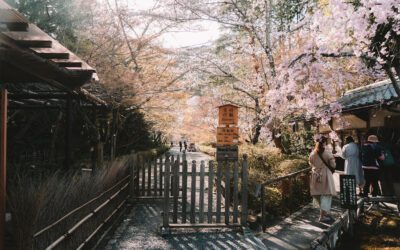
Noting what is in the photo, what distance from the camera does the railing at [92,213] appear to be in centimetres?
434

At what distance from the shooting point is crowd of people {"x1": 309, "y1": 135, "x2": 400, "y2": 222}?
7793 mm

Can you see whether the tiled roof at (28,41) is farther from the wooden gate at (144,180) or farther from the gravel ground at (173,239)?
the wooden gate at (144,180)

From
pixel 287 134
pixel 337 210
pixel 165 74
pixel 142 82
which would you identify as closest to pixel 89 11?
pixel 142 82

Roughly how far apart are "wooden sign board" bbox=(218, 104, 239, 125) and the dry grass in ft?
14.9

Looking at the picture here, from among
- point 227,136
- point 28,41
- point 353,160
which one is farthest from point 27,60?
point 353,160

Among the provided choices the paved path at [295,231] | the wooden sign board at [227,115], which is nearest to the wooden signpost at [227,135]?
the wooden sign board at [227,115]

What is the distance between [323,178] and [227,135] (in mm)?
3125

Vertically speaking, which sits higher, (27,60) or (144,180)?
(27,60)

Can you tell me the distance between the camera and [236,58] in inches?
647

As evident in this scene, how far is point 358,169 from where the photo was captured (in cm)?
1007

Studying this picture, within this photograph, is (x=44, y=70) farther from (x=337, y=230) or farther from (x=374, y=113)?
(x=374, y=113)

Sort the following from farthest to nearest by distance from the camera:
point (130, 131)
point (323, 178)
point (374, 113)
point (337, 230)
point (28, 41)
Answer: point (130, 131) < point (374, 113) < point (323, 178) < point (337, 230) < point (28, 41)

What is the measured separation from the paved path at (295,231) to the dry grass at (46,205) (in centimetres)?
320

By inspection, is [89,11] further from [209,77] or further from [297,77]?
[209,77]
